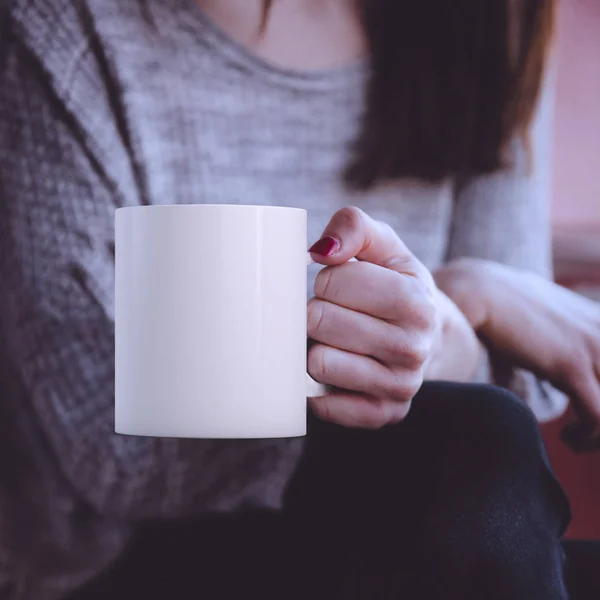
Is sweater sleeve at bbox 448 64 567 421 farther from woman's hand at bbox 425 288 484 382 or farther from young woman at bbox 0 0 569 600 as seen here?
Result: woman's hand at bbox 425 288 484 382

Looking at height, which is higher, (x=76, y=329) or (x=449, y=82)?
(x=449, y=82)

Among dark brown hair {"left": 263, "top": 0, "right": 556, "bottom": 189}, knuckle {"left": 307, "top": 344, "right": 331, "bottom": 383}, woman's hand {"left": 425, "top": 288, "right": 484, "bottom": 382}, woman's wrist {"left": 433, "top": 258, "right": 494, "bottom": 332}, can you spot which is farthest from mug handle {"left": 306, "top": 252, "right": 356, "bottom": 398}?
dark brown hair {"left": 263, "top": 0, "right": 556, "bottom": 189}

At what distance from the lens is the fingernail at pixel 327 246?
64cm

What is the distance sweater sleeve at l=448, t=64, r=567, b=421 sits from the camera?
1188 millimetres

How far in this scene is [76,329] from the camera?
0.90 meters

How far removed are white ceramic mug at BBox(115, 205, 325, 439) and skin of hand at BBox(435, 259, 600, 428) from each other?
0.45 meters

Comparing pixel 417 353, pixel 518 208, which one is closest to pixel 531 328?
pixel 518 208

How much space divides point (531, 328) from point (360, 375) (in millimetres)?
399

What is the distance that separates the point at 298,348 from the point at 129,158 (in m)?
0.53

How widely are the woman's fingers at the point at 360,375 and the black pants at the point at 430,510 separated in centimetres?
2

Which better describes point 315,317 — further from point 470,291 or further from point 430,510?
point 470,291

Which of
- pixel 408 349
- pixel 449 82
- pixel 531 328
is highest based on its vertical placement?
pixel 449 82

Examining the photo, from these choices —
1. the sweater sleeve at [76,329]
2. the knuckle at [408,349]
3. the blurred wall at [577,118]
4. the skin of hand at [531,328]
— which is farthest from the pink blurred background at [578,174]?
the knuckle at [408,349]

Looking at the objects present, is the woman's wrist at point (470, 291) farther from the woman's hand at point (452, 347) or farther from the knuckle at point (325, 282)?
the knuckle at point (325, 282)
